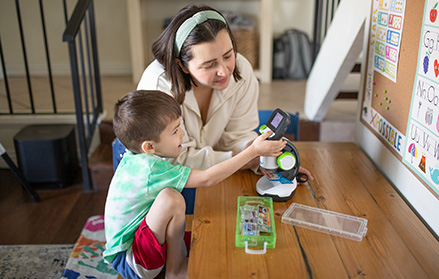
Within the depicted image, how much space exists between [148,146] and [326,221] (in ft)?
1.79

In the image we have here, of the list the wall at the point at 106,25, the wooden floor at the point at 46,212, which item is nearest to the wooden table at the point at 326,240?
the wooden floor at the point at 46,212

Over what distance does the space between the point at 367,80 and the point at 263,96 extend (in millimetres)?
1676

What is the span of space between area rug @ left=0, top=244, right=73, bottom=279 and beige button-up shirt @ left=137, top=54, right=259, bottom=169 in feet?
2.60

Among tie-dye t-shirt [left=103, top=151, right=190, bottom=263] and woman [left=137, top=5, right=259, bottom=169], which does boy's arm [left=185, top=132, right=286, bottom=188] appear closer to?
tie-dye t-shirt [left=103, top=151, right=190, bottom=263]

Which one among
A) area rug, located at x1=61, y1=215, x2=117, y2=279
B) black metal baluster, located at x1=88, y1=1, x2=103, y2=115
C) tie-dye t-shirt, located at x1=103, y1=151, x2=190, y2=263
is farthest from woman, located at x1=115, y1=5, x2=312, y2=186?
black metal baluster, located at x1=88, y1=1, x2=103, y2=115

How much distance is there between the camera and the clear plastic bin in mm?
1106

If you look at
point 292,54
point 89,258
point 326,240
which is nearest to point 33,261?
point 89,258

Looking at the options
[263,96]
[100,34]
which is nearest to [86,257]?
[263,96]

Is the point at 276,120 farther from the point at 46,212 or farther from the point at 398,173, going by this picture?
the point at 46,212

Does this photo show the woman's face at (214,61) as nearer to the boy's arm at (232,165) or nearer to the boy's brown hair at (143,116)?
the boy's brown hair at (143,116)

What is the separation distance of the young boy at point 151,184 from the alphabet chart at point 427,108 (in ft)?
1.27

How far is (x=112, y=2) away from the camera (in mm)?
3846

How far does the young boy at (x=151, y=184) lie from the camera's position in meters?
1.23

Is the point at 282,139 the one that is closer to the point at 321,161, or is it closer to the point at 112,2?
the point at 321,161
